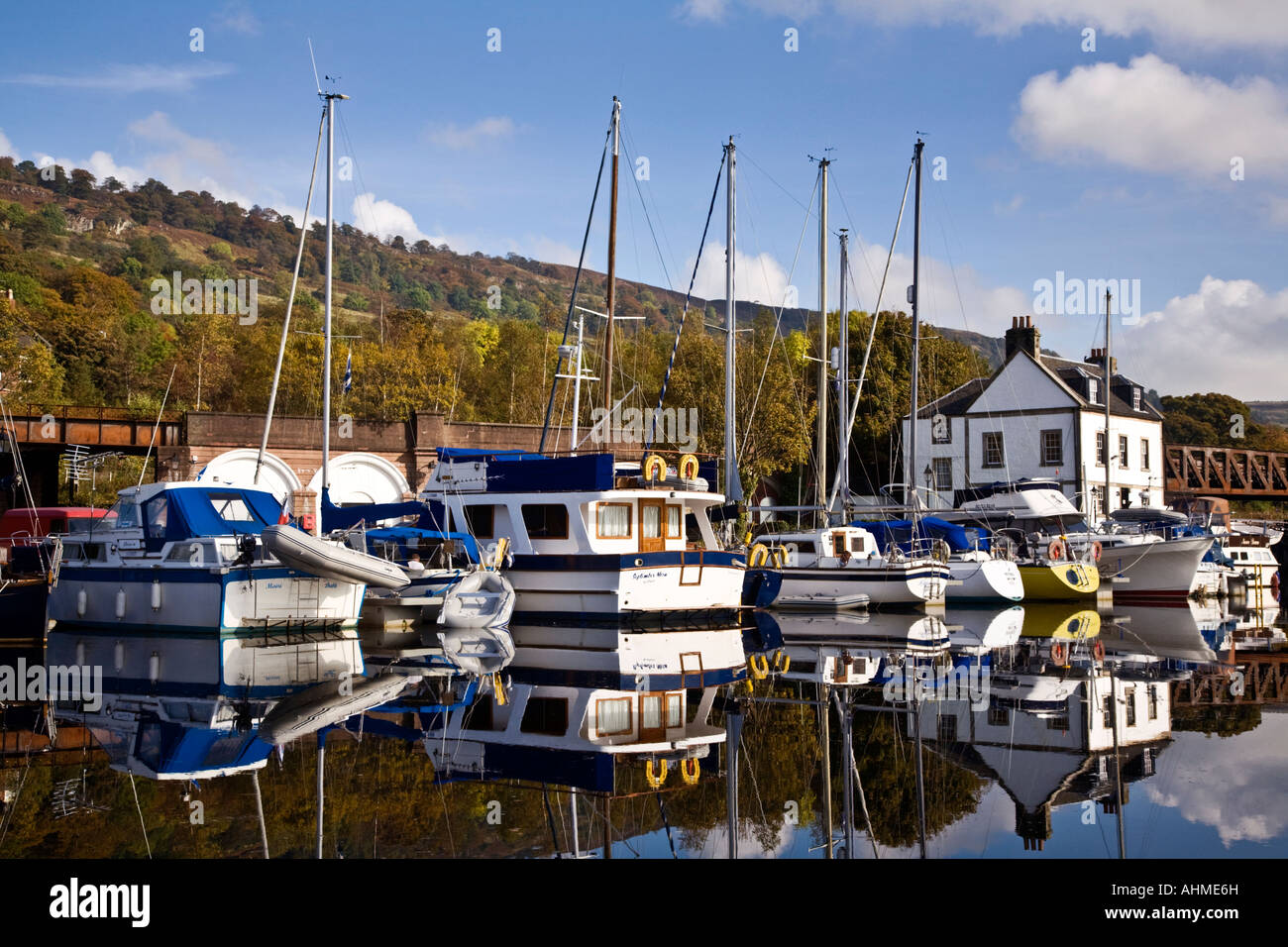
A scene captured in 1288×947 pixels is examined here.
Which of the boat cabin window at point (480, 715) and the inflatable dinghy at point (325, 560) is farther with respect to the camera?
the inflatable dinghy at point (325, 560)

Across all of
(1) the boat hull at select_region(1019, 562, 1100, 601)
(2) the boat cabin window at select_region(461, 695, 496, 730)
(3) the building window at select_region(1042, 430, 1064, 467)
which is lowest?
(2) the boat cabin window at select_region(461, 695, 496, 730)

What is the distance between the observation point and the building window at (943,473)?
167 feet

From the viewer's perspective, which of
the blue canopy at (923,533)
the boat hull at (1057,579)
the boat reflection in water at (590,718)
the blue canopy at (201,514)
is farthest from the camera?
the blue canopy at (923,533)

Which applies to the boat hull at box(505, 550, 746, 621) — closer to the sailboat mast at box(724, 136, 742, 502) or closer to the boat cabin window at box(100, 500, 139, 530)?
the sailboat mast at box(724, 136, 742, 502)

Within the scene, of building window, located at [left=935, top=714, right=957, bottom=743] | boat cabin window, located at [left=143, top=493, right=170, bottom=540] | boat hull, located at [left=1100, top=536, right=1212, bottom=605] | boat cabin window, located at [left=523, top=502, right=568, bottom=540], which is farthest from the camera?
boat hull, located at [left=1100, top=536, right=1212, bottom=605]

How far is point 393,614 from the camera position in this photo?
23.6 metres

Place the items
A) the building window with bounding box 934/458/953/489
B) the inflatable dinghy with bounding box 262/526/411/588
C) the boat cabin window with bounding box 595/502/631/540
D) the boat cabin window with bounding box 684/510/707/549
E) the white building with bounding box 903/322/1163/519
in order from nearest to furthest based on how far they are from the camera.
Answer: the inflatable dinghy with bounding box 262/526/411/588 < the boat cabin window with bounding box 595/502/631/540 < the boat cabin window with bounding box 684/510/707/549 < the white building with bounding box 903/322/1163/519 < the building window with bounding box 934/458/953/489

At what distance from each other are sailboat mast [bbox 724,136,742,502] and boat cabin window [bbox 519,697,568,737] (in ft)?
46.2

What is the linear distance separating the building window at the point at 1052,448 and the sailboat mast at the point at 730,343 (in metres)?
22.6

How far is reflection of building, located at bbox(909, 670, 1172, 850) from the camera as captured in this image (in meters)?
9.59

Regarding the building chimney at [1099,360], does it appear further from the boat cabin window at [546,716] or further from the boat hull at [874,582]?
the boat cabin window at [546,716]

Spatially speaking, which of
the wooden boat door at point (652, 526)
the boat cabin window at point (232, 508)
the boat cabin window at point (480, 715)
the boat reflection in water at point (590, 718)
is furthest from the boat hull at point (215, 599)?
the boat cabin window at point (480, 715)

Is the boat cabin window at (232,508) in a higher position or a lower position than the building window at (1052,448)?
lower

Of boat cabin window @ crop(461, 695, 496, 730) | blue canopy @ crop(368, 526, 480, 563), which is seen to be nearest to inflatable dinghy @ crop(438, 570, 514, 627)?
blue canopy @ crop(368, 526, 480, 563)
